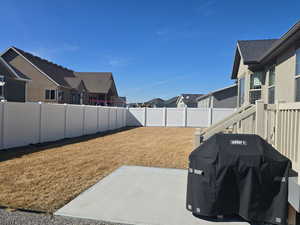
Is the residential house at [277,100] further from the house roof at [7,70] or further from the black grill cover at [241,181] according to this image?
the house roof at [7,70]

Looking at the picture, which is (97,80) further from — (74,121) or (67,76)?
(74,121)

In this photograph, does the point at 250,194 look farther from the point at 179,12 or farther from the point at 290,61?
the point at 179,12

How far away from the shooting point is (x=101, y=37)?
53.7ft

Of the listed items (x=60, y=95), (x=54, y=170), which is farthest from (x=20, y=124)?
(x=60, y=95)

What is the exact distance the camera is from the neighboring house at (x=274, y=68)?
17.8ft

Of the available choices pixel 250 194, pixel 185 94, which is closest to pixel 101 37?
pixel 250 194

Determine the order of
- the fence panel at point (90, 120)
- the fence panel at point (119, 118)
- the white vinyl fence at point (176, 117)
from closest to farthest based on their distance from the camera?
1. the fence panel at point (90, 120)
2. the fence panel at point (119, 118)
3. the white vinyl fence at point (176, 117)

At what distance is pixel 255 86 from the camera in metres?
9.19

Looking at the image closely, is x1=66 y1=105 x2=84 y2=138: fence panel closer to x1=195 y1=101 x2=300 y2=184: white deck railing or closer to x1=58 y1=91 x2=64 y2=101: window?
x1=195 y1=101 x2=300 y2=184: white deck railing

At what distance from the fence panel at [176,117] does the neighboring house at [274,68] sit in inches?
395

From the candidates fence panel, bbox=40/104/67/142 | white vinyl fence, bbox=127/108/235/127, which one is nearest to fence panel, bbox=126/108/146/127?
white vinyl fence, bbox=127/108/235/127

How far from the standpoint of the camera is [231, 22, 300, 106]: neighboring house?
5.44m

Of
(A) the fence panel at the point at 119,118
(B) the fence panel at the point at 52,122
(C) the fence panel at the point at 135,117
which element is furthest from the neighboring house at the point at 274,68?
(C) the fence panel at the point at 135,117

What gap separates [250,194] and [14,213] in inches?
130
